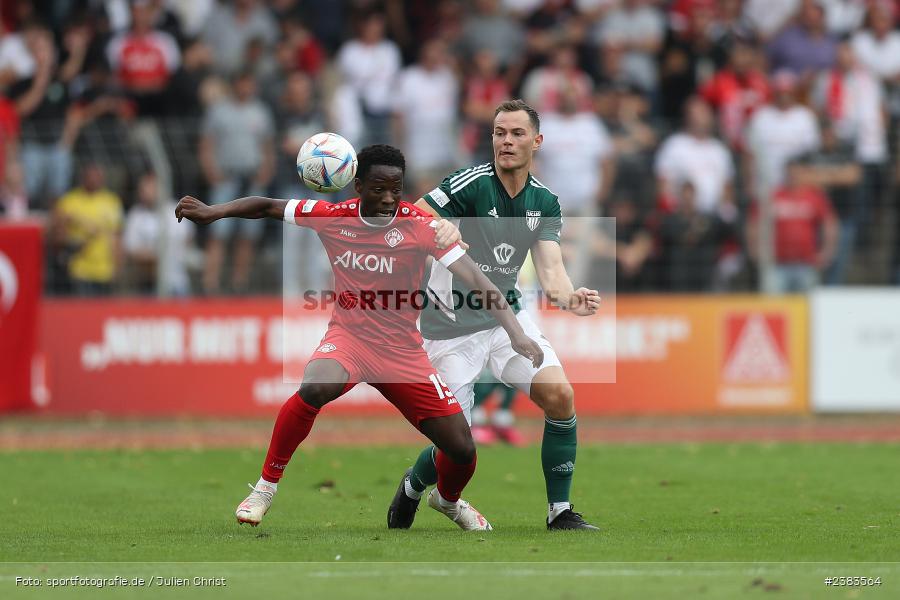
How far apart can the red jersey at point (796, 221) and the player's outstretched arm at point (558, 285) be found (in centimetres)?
966

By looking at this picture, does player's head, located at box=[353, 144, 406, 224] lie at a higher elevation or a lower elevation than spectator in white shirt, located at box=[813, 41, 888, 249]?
lower

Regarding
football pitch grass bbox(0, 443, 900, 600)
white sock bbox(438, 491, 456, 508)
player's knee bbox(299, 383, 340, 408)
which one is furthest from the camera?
white sock bbox(438, 491, 456, 508)

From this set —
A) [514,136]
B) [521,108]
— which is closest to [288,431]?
[514,136]

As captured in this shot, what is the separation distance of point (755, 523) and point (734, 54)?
1202cm

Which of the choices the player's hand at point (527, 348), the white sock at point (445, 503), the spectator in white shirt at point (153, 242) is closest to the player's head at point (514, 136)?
the player's hand at point (527, 348)

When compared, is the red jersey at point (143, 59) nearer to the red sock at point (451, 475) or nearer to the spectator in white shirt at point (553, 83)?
the spectator in white shirt at point (553, 83)

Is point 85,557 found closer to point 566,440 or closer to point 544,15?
point 566,440

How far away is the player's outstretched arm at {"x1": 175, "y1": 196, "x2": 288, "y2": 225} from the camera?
27.4 ft

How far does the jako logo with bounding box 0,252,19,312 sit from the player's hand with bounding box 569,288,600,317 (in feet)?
32.3

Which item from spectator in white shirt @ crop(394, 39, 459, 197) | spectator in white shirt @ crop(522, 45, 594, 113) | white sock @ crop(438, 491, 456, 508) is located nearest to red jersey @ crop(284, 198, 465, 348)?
white sock @ crop(438, 491, 456, 508)

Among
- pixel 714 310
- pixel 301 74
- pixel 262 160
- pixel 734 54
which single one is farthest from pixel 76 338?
pixel 734 54

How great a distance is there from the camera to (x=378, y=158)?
8.38 metres

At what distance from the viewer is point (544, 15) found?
20.5 metres

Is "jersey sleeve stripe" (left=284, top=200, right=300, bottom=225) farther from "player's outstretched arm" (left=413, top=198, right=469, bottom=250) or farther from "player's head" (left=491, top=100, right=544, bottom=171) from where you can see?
"player's head" (left=491, top=100, right=544, bottom=171)
